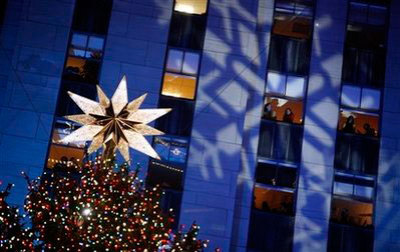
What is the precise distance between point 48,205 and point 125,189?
6.15 feet

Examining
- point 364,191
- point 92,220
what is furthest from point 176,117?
point 364,191

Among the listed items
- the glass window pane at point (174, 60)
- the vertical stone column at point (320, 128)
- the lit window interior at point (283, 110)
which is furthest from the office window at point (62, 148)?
the vertical stone column at point (320, 128)

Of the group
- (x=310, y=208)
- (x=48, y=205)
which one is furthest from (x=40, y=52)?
(x=310, y=208)

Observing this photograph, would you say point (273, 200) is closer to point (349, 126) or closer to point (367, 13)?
point (349, 126)

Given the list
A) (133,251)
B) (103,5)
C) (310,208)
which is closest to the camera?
(133,251)

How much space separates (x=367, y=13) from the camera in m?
17.7

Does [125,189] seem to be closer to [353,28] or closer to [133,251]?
[133,251]

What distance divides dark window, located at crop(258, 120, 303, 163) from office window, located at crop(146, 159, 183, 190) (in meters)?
3.02

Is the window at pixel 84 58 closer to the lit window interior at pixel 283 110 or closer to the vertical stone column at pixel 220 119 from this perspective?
the vertical stone column at pixel 220 119

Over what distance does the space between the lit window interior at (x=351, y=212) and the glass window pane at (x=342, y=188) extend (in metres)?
0.23

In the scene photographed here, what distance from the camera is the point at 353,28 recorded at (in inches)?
685

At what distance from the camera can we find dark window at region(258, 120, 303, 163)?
16.2m

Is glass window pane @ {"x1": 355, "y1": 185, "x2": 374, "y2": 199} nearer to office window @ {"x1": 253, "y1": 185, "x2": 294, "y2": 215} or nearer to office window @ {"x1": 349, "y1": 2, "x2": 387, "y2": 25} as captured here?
office window @ {"x1": 253, "y1": 185, "x2": 294, "y2": 215}

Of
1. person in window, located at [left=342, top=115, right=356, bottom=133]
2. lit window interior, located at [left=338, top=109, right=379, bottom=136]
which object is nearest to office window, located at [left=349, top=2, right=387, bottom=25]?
lit window interior, located at [left=338, top=109, right=379, bottom=136]
